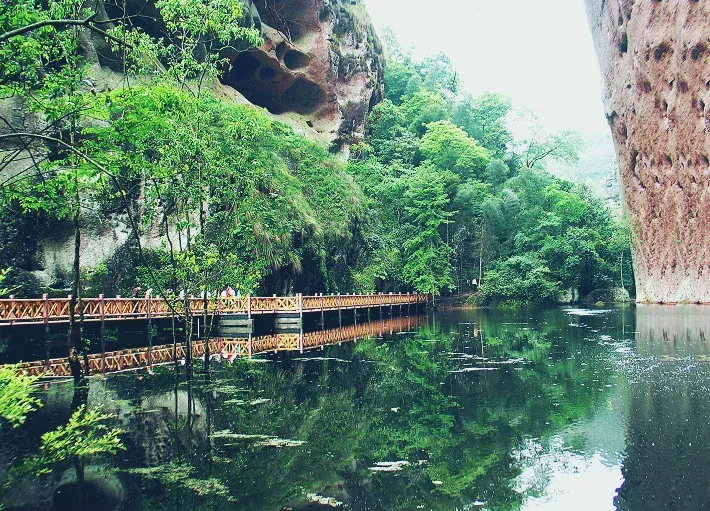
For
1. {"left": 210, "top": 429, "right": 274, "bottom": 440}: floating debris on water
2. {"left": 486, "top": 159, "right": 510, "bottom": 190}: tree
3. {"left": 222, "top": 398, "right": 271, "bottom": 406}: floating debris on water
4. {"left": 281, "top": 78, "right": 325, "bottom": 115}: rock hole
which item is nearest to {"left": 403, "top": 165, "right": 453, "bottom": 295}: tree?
{"left": 486, "top": 159, "right": 510, "bottom": 190}: tree

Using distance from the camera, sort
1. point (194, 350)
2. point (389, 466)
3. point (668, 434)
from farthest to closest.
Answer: point (194, 350) → point (668, 434) → point (389, 466)

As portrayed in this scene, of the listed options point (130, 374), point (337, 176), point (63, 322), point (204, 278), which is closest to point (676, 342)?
point (204, 278)

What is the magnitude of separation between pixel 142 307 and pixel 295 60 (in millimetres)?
22870

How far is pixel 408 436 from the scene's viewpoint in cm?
722

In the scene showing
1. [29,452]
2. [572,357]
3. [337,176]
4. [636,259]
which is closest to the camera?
[29,452]

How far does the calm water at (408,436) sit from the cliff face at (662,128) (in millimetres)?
19861

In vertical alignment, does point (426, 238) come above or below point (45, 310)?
above

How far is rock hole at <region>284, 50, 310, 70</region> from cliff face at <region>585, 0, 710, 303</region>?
63.5 feet

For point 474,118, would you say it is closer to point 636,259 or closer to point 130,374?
point 636,259

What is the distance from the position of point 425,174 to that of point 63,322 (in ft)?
91.3

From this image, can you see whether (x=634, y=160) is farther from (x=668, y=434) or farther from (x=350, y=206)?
(x=668, y=434)

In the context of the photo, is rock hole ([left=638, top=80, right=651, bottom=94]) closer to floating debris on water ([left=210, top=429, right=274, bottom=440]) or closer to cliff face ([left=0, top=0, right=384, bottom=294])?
cliff face ([left=0, top=0, right=384, bottom=294])

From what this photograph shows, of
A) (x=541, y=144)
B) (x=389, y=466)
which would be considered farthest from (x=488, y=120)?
(x=389, y=466)

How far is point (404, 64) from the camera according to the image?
55344 mm
